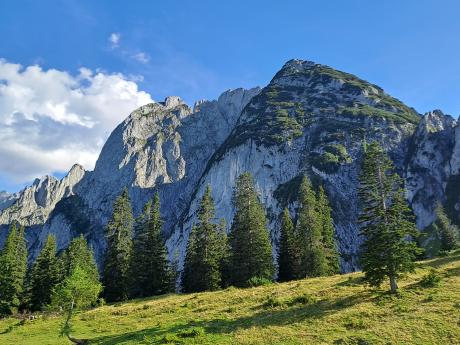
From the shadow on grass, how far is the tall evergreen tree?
269 centimetres

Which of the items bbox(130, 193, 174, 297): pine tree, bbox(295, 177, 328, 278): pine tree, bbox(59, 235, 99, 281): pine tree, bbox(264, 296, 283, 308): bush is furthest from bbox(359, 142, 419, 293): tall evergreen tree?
bbox(59, 235, 99, 281): pine tree

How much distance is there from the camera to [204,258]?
218ft

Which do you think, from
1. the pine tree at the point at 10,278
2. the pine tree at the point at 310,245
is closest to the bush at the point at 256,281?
the pine tree at the point at 310,245

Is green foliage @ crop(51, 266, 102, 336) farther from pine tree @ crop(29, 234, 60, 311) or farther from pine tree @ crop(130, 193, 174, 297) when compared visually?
pine tree @ crop(29, 234, 60, 311)

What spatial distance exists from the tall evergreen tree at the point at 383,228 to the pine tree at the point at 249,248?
1170 inches

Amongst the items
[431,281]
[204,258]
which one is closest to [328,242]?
[204,258]

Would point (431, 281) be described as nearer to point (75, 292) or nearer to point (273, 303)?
point (273, 303)

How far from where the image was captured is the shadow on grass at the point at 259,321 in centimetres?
3012

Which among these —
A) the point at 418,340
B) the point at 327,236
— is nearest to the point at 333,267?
the point at 327,236

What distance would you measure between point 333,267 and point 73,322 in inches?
1779

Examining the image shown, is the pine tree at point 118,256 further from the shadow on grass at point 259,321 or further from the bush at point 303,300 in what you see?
the bush at point 303,300

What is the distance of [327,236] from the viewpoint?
74938 mm

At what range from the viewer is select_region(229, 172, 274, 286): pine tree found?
214ft

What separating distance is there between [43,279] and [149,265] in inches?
813
